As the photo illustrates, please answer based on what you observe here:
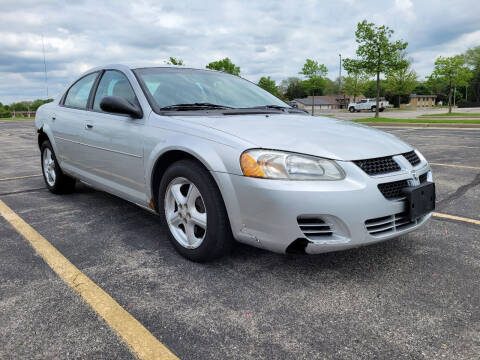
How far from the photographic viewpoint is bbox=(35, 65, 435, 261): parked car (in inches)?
90.4

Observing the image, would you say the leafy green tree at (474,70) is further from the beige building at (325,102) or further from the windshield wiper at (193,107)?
the windshield wiper at (193,107)

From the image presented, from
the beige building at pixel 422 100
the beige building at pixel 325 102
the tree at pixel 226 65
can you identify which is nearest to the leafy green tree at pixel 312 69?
the tree at pixel 226 65

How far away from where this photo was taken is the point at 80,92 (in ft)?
14.3

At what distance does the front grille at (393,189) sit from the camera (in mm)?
2380

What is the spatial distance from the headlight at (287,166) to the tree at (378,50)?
24.0m

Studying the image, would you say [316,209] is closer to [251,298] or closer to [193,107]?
[251,298]

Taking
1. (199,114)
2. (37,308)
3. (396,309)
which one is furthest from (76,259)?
(396,309)

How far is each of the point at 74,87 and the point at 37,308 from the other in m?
3.07

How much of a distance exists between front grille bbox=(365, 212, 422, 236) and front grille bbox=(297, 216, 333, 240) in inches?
9.3

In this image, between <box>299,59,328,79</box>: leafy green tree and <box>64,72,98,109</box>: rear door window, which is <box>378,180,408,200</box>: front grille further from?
<box>299,59,328,79</box>: leafy green tree

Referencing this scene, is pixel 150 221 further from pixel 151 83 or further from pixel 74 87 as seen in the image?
pixel 74 87

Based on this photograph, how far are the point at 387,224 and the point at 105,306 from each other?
171cm

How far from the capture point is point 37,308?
7.23 feet

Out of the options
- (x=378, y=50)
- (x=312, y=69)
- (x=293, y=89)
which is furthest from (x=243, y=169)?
(x=293, y=89)
